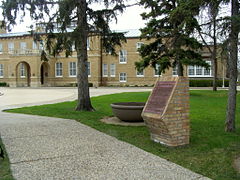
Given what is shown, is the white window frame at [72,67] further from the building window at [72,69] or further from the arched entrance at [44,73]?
the arched entrance at [44,73]

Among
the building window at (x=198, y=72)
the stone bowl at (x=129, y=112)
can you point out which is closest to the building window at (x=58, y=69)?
the building window at (x=198, y=72)

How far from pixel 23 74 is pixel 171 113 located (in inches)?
1798

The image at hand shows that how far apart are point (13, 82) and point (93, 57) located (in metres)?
15.6

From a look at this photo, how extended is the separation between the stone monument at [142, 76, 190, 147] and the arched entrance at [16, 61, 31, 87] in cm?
4420

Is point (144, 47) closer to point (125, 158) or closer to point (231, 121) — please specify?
point (231, 121)

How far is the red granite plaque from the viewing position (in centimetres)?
586

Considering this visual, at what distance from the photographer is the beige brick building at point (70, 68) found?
41.3 m

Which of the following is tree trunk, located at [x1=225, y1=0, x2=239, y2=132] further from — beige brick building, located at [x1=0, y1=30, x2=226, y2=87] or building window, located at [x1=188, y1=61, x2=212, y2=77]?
building window, located at [x1=188, y1=61, x2=212, y2=77]

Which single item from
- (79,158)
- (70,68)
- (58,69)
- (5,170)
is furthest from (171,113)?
(58,69)

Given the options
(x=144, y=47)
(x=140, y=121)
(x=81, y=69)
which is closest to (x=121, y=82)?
(x=144, y=47)

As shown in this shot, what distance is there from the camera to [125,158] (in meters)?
5.04

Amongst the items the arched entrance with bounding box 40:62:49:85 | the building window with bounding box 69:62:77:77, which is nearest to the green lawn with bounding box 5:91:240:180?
the building window with bounding box 69:62:77:77

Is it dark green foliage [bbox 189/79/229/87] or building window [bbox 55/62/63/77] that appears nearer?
dark green foliage [bbox 189/79/229/87]

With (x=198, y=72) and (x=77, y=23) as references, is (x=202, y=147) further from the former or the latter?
(x=198, y=72)
